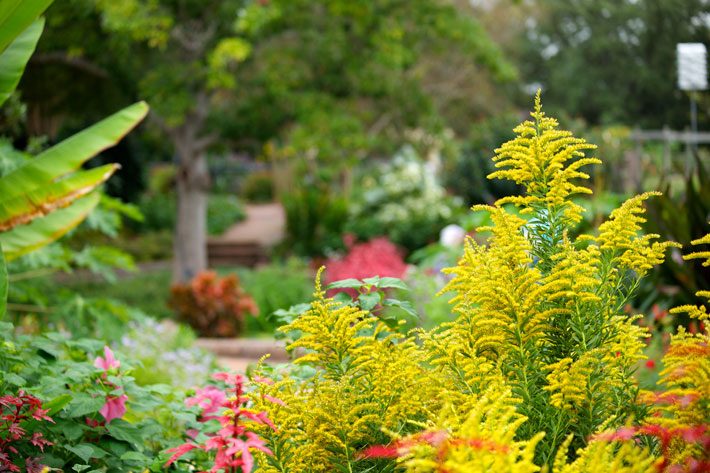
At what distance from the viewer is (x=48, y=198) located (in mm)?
3857

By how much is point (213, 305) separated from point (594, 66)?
75.7 feet

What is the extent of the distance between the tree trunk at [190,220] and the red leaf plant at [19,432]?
33.5 feet

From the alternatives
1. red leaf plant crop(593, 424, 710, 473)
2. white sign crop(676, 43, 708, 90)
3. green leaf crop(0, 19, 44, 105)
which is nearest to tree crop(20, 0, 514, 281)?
white sign crop(676, 43, 708, 90)

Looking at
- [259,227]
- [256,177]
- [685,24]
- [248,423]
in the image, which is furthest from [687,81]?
[256,177]

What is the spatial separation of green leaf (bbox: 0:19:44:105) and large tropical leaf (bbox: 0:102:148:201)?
1.21 feet

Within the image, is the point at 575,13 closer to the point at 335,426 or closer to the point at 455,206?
the point at 455,206

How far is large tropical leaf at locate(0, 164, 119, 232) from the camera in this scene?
3.78 metres

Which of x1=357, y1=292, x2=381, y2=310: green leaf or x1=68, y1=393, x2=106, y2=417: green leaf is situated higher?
x1=357, y1=292, x2=381, y2=310: green leaf

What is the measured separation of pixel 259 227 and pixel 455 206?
6.80m

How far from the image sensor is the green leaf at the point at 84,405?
248 cm

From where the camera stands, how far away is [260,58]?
1255 centimetres

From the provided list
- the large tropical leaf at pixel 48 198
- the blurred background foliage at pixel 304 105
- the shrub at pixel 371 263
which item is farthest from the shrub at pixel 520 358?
the shrub at pixel 371 263

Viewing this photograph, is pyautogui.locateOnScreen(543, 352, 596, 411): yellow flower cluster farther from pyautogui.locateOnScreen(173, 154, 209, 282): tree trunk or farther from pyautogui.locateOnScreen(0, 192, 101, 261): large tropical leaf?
pyautogui.locateOnScreen(173, 154, 209, 282): tree trunk

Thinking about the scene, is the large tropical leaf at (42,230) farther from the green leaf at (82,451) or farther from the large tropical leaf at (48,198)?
the green leaf at (82,451)
